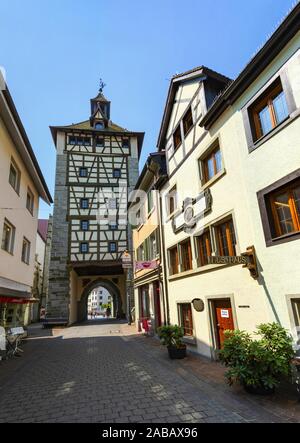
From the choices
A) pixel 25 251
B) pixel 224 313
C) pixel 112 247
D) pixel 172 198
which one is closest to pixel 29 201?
pixel 25 251

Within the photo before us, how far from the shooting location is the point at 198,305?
9.00 meters

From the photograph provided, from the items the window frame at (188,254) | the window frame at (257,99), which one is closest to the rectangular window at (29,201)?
the window frame at (188,254)

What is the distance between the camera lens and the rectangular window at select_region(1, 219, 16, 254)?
10602 mm

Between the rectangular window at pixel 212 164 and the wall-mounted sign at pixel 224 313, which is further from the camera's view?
the rectangular window at pixel 212 164

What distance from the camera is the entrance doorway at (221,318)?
7.71 metres

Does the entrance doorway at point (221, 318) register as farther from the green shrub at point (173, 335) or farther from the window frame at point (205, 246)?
the window frame at point (205, 246)

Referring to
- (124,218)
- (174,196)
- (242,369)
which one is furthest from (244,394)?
(124,218)

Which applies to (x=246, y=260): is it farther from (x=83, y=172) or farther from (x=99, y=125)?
(x=99, y=125)

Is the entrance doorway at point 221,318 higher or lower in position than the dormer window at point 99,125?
lower

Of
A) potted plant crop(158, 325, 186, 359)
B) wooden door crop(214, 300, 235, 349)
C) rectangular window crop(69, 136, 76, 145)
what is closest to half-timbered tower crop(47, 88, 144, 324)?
rectangular window crop(69, 136, 76, 145)

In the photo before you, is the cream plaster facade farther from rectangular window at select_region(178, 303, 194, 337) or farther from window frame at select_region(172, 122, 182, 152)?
window frame at select_region(172, 122, 182, 152)

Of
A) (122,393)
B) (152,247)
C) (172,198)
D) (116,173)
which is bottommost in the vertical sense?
(122,393)

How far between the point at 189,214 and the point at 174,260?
2.77 metres

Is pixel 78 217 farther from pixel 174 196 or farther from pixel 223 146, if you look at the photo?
pixel 223 146
